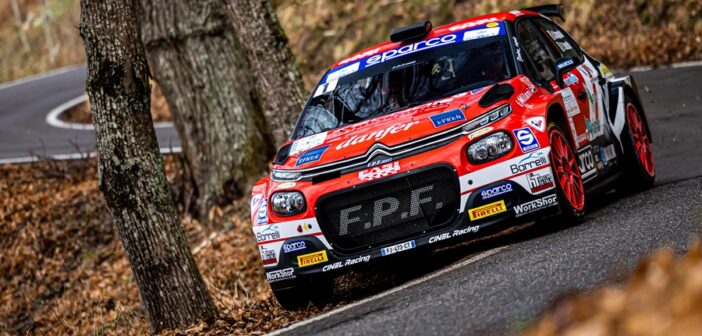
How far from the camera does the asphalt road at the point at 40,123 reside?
22.3 m

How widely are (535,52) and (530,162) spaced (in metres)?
1.95

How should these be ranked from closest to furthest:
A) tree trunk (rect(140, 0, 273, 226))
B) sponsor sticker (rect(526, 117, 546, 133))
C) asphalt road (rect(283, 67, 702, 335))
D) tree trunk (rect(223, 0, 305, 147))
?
asphalt road (rect(283, 67, 702, 335)) → sponsor sticker (rect(526, 117, 546, 133)) → tree trunk (rect(223, 0, 305, 147)) → tree trunk (rect(140, 0, 273, 226))

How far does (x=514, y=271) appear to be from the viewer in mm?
7082

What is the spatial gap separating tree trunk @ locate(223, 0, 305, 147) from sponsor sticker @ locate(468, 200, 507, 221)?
5.16 metres

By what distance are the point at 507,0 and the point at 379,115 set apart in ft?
47.3

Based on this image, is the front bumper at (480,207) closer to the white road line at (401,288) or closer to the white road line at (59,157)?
the white road line at (401,288)

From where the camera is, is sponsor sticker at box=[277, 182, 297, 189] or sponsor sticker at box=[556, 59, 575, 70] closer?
sponsor sticker at box=[277, 182, 297, 189]

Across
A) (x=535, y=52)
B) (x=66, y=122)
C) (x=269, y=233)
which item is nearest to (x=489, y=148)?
(x=269, y=233)

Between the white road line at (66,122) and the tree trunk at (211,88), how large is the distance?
884 cm

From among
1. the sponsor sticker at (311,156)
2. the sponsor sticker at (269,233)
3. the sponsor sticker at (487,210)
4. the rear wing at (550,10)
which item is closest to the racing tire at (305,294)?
the sponsor sticker at (269,233)

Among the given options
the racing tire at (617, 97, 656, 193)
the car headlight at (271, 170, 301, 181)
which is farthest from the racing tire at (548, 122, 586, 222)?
the car headlight at (271, 170, 301, 181)

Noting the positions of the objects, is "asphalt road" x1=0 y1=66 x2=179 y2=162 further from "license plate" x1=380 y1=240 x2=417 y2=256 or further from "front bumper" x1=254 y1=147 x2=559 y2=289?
"license plate" x1=380 y1=240 x2=417 y2=256

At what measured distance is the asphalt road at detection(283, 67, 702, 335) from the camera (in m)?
6.20

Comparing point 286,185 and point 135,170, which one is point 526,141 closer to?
point 286,185
